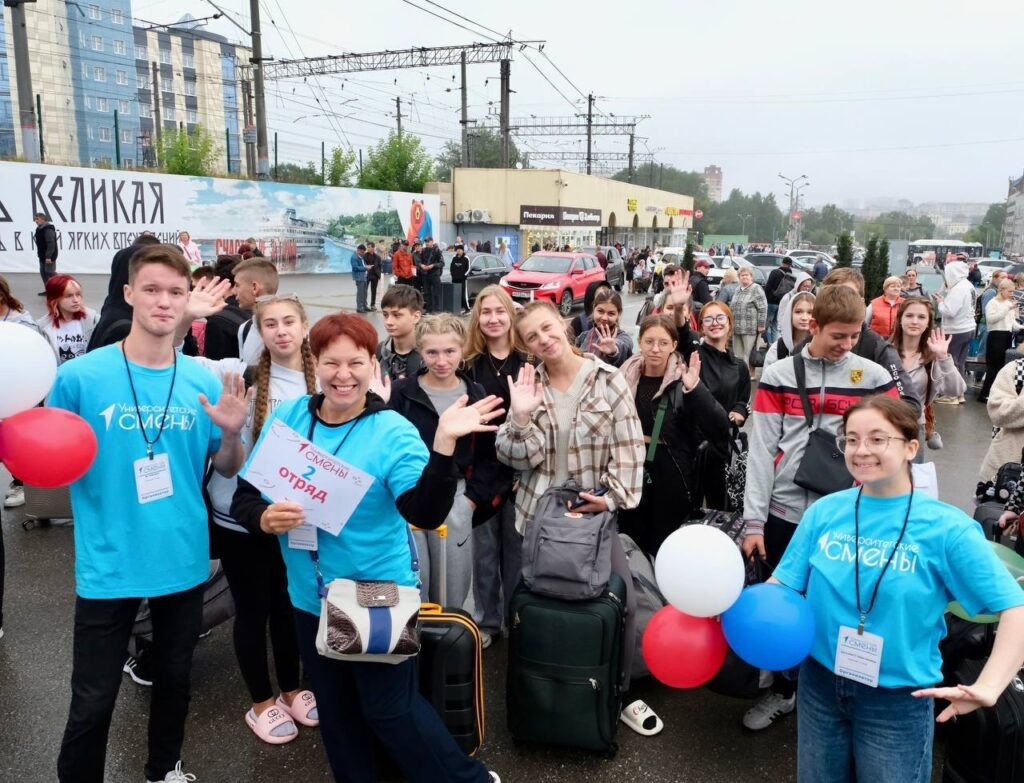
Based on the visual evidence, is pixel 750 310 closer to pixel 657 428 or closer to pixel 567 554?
pixel 657 428

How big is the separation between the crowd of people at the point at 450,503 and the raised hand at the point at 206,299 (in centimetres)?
1

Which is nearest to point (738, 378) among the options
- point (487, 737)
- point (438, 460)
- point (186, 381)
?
point (487, 737)

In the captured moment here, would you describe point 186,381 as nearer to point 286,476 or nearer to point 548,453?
point 286,476

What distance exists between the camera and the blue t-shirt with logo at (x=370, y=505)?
2.22 m

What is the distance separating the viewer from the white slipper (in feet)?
10.2

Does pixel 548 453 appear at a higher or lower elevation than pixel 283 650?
higher

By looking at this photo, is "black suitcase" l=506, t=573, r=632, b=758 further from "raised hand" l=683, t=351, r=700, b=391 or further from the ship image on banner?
the ship image on banner

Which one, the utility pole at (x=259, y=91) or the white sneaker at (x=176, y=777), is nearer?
the white sneaker at (x=176, y=777)

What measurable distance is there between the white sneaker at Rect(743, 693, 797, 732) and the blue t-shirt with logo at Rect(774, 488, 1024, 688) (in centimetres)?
118

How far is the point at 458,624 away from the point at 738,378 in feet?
8.73

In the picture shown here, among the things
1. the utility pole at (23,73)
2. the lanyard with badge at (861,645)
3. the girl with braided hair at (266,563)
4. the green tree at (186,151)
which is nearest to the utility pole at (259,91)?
the utility pole at (23,73)

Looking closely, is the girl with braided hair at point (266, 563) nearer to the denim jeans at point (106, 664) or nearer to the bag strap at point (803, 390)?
the denim jeans at point (106, 664)

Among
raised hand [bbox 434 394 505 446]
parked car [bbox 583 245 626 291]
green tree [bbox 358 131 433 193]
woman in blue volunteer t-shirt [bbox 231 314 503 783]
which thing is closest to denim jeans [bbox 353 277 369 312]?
parked car [bbox 583 245 626 291]

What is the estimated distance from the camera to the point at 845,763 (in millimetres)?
2148
